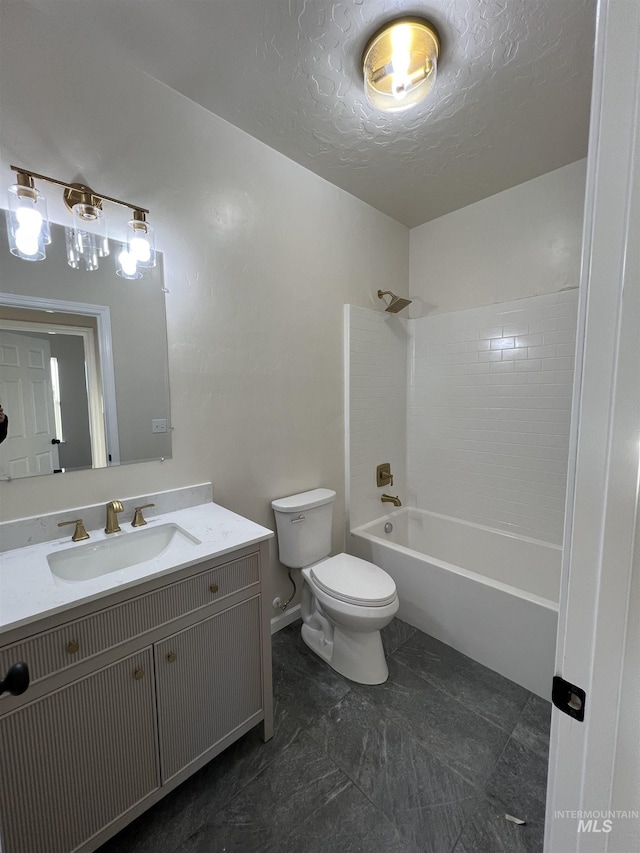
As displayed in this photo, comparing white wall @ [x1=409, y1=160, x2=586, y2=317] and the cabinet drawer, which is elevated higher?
white wall @ [x1=409, y1=160, x2=586, y2=317]

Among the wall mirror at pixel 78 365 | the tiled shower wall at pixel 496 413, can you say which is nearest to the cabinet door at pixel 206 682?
the wall mirror at pixel 78 365

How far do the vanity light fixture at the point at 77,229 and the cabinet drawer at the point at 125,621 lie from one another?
121 cm

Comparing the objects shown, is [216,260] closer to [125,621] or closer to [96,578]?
[96,578]

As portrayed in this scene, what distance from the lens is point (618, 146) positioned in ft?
1.43

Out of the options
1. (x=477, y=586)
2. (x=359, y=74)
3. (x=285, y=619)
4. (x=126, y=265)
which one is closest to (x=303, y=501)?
(x=285, y=619)

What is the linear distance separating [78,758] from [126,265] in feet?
5.38

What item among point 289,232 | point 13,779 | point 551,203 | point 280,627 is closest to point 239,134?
point 289,232

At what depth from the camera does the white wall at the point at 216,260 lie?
1259 millimetres

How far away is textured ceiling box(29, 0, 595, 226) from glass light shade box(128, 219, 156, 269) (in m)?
0.64

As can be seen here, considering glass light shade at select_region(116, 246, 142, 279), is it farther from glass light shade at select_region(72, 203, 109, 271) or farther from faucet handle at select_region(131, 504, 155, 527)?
faucet handle at select_region(131, 504, 155, 527)

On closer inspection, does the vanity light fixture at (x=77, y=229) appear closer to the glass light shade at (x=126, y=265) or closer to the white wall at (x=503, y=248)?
the glass light shade at (x=126, y=265)

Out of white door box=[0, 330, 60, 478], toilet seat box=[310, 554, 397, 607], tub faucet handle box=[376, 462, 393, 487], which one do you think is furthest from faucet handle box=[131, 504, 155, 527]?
tub faucet handle box=[376, 462, 393, 487]

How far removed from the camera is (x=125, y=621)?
1.04m

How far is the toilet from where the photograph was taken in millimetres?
1650
